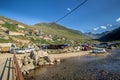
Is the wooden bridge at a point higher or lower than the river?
higher

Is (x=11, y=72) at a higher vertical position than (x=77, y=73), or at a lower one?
higher

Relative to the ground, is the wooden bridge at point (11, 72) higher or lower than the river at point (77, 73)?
higher

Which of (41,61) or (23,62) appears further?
(41,61)

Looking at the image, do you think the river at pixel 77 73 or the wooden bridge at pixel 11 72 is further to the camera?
the river at pixel 77 73

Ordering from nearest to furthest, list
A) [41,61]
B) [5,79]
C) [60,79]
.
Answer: [5,79]
[60,79]
[41,61]

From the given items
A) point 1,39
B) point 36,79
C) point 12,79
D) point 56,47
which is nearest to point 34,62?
point 36,79

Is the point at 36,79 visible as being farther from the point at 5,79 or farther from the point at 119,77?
the point at 119,77

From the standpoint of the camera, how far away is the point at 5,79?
75.0 ft

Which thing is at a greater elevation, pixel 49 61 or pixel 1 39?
pixel 1 39

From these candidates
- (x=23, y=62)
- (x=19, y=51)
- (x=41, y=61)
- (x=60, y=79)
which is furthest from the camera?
(x=19, y=51)

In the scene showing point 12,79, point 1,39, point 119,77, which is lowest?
point 119,77

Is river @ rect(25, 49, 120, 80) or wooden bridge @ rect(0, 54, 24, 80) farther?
river @ rect(25, 49, 120, 80)

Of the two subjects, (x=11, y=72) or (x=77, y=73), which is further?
(x=77, y=73)

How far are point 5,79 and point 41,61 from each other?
3294cm
